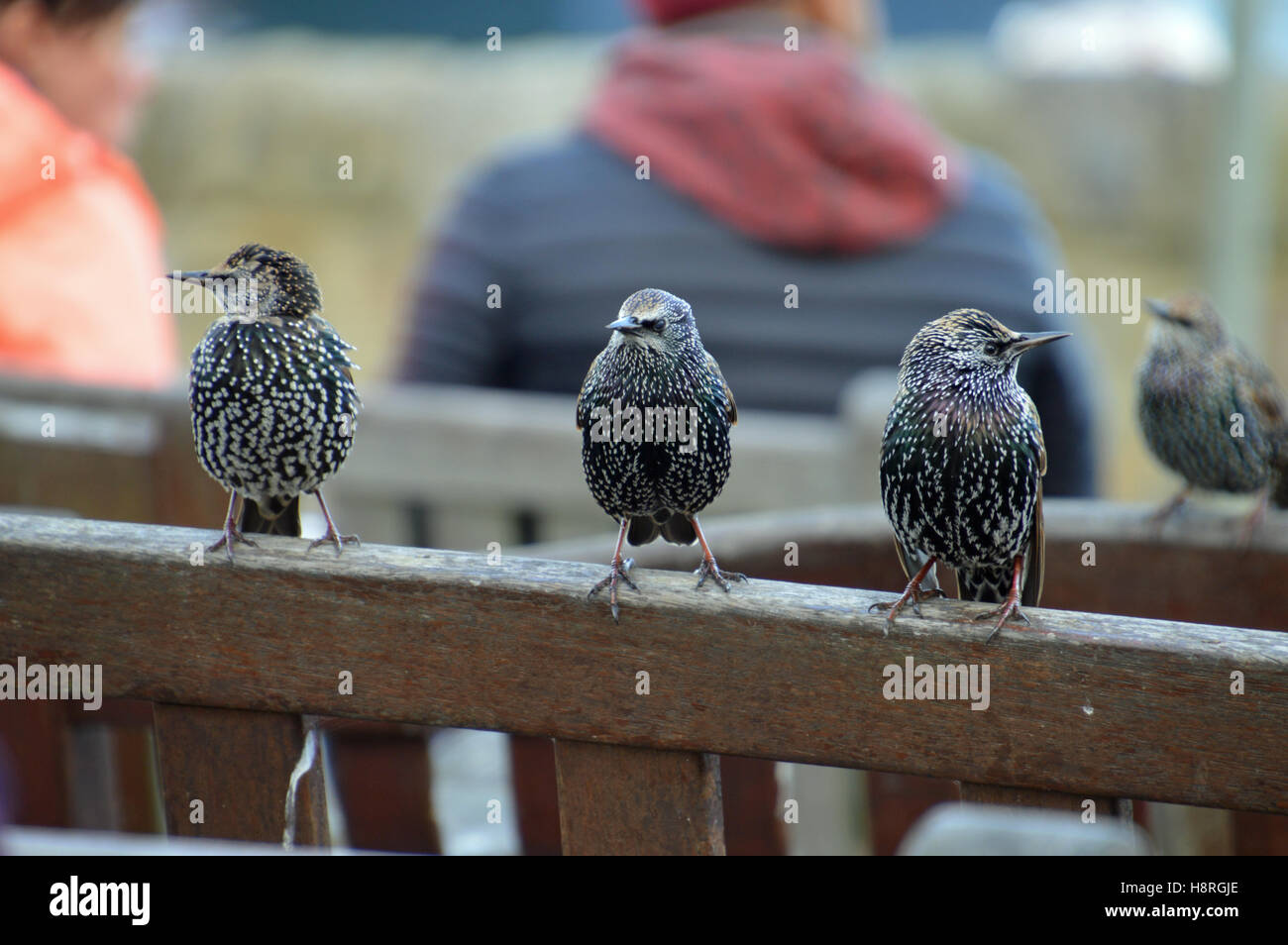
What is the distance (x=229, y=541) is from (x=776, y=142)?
2.15 metres

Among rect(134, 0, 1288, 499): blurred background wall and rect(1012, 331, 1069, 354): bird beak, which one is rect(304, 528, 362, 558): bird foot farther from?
rect(134, 0, 1288, 499): blurred background wall

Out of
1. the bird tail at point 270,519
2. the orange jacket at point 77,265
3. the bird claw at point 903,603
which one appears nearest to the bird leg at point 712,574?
the bird claw at point 903,603

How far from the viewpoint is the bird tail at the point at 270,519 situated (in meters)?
1.73

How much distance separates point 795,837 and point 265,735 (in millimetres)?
1322

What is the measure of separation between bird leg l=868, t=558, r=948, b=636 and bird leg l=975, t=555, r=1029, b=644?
7cm

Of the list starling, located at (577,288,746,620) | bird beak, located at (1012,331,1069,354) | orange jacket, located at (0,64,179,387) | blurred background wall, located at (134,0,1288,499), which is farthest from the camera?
blurred background wall, located at (134,0,1288,499)

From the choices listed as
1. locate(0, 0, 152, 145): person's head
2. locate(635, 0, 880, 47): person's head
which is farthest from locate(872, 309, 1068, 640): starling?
locate(635, 0, 880, 47): person's head

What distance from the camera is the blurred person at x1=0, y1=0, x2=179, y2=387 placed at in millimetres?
2141

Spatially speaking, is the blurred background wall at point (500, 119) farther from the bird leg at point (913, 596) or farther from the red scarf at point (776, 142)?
the bird leg at point (913, 596)

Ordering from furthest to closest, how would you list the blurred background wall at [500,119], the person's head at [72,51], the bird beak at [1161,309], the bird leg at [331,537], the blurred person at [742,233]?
the blurred background wall at [500,119], the blurred person at [742,233], the person's head at [72,51], the bird beak at [1161,309], the bird leg at [331,537]

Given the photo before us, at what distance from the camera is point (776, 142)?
3.42 meters

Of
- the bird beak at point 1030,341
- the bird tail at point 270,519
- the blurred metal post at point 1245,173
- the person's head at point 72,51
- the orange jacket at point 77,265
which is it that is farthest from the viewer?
the blurred metal post at point 1245,173

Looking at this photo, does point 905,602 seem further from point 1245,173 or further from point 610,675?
point 1245,173

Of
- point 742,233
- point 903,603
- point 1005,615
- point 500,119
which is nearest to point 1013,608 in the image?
point 1005,615
